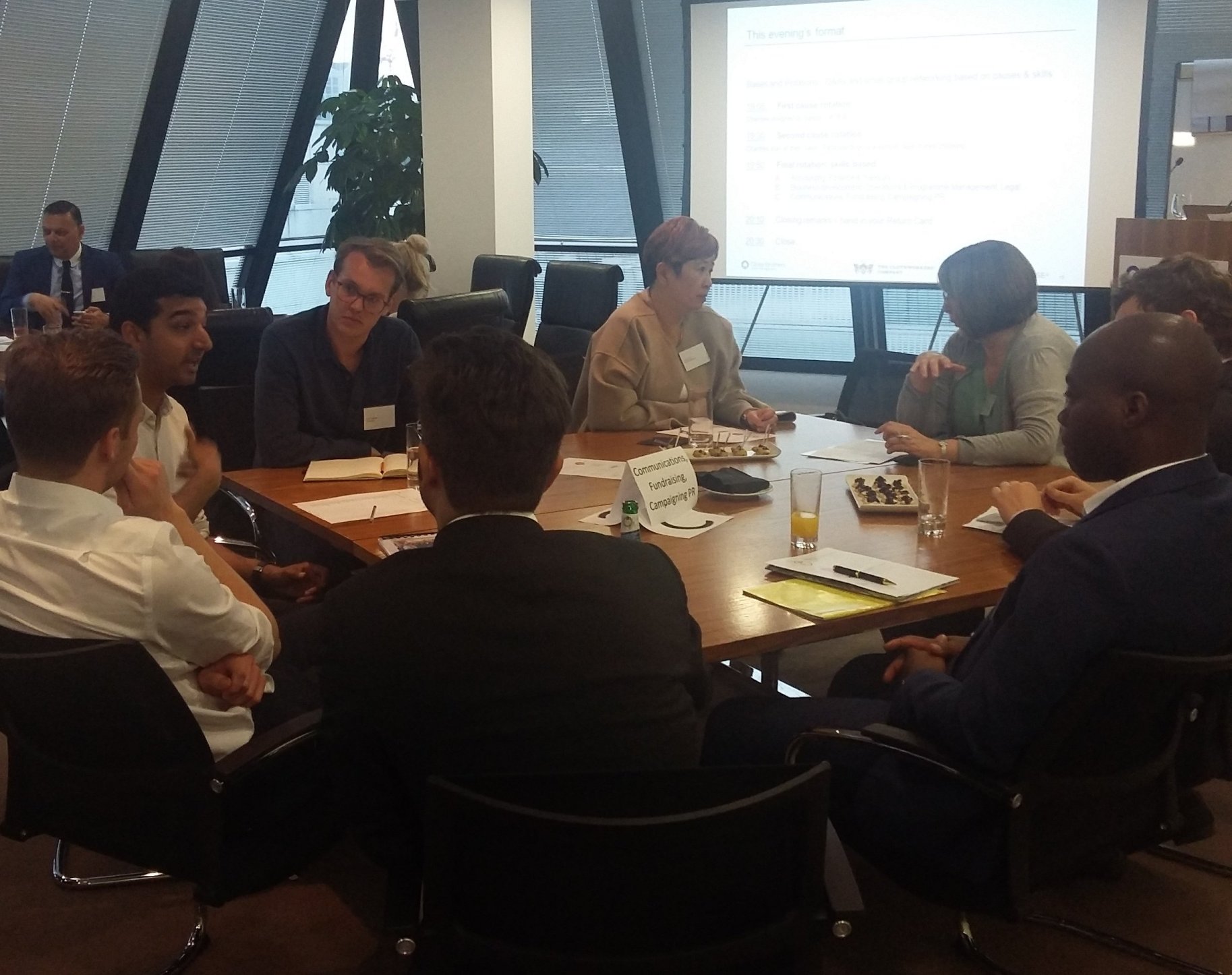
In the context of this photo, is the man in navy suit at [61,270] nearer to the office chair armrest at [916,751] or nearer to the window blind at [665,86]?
the window blind at [665,86]

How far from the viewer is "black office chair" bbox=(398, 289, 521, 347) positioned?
480 centimetres

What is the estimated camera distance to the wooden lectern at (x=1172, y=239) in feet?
15.5

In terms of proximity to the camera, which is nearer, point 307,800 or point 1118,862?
point 307,800

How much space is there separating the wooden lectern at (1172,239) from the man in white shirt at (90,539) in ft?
13.1

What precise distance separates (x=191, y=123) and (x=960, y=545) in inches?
271

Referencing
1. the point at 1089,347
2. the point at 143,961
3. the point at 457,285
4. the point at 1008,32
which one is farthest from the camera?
the point at 457,285

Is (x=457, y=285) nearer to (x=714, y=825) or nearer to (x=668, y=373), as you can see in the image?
(x=668, y=373)

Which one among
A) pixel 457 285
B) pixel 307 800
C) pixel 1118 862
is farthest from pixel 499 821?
pixel 457 285

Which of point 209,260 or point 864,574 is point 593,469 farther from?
point 209,260

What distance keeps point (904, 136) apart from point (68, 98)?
4909 millimetres

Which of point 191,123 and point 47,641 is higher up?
point 191,123

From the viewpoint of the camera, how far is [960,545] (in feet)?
8.77

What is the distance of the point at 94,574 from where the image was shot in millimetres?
1845

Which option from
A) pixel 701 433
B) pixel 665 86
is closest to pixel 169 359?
pixel 701 433
